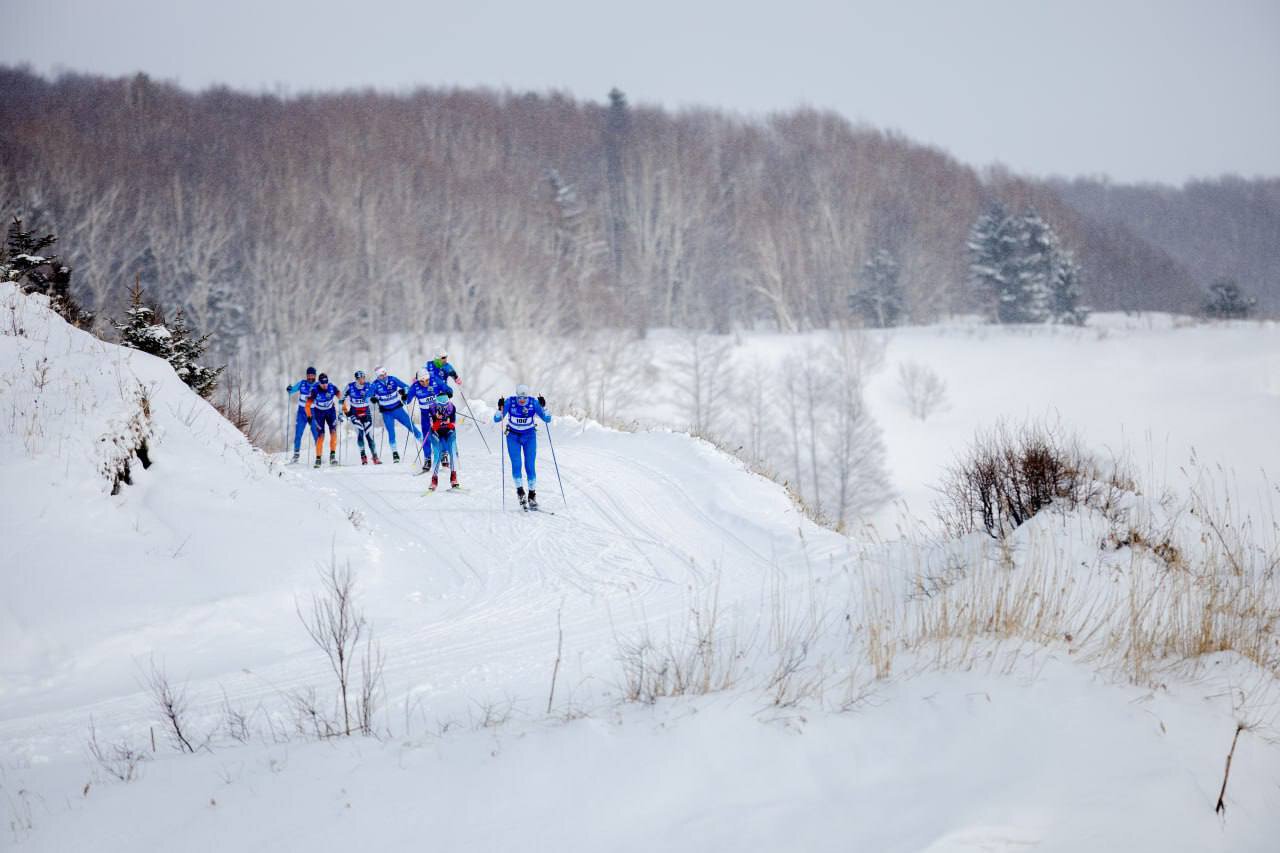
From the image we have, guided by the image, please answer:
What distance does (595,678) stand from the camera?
16.5ft

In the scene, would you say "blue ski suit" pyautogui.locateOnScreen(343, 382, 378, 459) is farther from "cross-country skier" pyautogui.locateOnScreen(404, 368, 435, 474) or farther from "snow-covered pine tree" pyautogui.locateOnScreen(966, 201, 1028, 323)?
"snow-covered pine tree" pyautogui.locateOnScreen(966, 201, 1028, 323)

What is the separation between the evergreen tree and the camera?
49.2 meters

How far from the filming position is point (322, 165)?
161 ft

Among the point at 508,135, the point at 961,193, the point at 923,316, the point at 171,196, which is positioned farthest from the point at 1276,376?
the point at 171,196

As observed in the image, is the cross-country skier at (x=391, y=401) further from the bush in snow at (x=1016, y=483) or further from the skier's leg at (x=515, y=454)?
the bush in snow at (x=1016, y=483)

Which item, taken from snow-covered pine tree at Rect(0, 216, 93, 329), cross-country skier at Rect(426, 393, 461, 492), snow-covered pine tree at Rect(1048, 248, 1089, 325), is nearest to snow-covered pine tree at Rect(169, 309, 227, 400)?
snow-covered pine tree at Rect(0, 216, 93, 329)

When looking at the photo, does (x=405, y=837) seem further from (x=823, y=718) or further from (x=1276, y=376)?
(x=1276, y=376)

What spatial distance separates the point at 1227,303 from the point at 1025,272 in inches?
536

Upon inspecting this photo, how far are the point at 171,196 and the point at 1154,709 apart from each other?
2047 inches

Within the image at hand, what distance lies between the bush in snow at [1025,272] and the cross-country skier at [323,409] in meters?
49.9

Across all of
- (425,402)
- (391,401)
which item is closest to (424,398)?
(425,402)

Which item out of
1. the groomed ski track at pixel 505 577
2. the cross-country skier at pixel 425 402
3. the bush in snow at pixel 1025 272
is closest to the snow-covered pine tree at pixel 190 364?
the groomed ski track at pixel 505 577

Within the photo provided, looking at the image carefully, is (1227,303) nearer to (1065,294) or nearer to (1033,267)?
(1065,294)

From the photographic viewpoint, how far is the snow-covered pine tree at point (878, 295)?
178 ft
